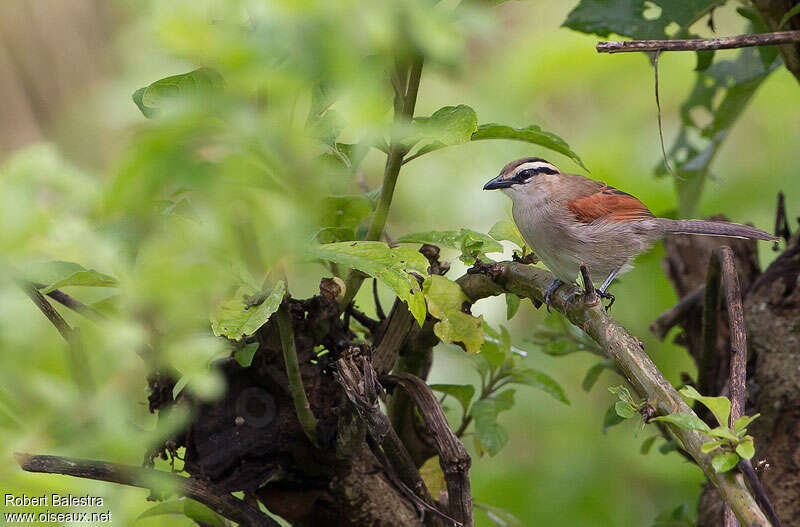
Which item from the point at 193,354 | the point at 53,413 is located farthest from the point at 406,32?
the point at 53,413

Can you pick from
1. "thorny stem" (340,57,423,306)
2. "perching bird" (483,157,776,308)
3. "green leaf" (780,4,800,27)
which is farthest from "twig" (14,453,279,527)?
"green leaf" (780,4,800,27)

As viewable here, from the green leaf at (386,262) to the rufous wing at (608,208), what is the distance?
67 cm

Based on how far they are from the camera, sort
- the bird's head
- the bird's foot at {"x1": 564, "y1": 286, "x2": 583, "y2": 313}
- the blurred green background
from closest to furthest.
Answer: the blurred green background, the bird's foot at {"x1": 564, "y1": 286, "x2": 583, "y2": 313}, the bird's head

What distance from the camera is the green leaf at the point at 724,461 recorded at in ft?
2.22

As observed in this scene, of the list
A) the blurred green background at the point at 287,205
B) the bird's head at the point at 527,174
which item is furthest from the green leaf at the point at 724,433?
the bird's head at the point at 527,174

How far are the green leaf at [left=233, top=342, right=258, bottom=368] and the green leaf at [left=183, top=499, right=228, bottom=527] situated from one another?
187 mm

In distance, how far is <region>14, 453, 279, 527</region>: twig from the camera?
81 cm

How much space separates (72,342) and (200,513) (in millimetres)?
271

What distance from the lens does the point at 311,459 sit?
1.03 metres

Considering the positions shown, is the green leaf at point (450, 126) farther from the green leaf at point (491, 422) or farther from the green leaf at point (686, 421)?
the green leaf at point (491, 422)

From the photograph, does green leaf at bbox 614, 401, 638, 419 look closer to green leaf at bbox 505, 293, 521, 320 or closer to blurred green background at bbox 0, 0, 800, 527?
blurred green background at bbox 0, 0, 800, 527

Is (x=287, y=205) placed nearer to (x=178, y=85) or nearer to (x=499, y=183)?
(x=178, y=85)

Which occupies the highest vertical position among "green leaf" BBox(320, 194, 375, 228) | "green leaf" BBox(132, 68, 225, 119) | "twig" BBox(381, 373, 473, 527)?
"green leaf" BBox(132, 68, 225, 119)

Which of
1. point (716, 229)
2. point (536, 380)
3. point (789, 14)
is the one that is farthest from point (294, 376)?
point (789, 14)
